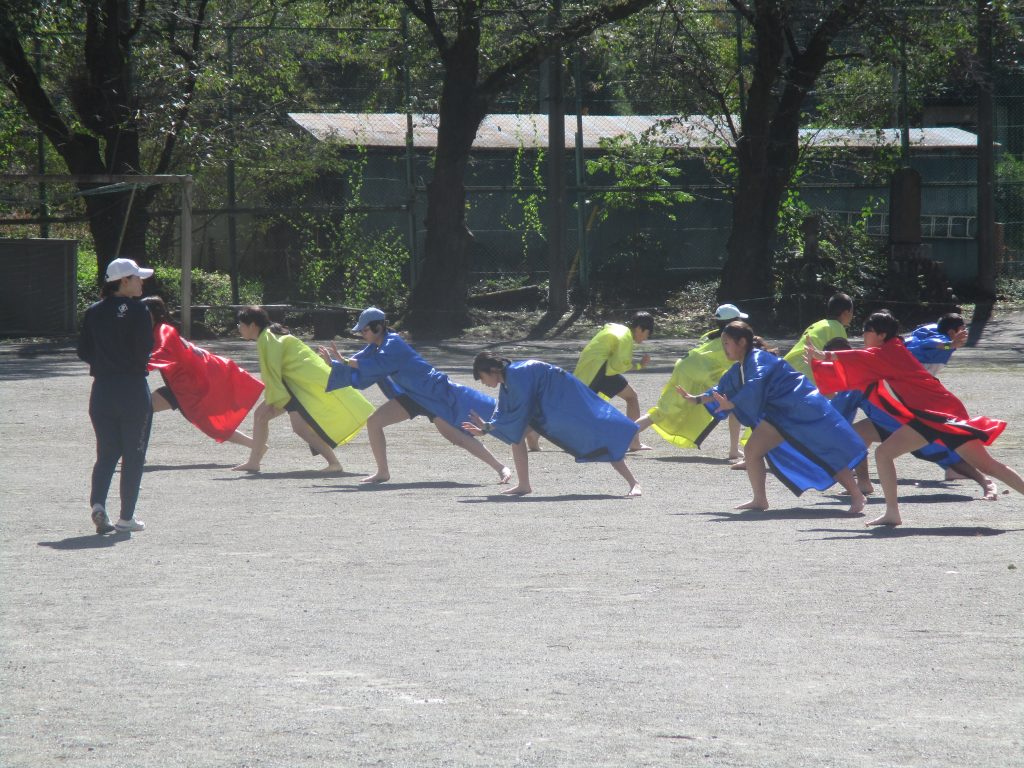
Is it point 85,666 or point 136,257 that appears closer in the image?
point 85,666

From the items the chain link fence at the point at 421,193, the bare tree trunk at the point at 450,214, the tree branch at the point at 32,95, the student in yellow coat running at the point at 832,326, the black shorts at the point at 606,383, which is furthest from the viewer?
the chain link fence at the point at 421,193

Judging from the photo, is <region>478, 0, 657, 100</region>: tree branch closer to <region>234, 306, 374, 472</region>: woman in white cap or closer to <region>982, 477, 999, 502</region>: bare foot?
<region>234, 306, 374, 472</region>: woman in white cap

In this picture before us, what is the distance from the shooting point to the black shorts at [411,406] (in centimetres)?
1104

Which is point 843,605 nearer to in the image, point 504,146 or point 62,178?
point 62,178

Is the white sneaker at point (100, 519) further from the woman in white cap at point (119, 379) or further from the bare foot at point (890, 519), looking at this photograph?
the bare foot at point (890, 519)

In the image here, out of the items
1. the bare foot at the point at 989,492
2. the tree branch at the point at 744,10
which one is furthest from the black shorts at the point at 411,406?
the tree branch at the point at 744,10

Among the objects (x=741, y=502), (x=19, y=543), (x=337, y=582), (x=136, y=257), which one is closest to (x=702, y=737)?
(x=337, y=582)

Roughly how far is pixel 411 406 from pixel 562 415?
56.9 inches

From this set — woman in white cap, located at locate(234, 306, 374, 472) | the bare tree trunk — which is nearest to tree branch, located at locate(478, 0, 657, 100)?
the bare tree trunk

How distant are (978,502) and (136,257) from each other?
1688 centimetres

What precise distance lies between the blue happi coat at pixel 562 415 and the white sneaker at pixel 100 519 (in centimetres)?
292

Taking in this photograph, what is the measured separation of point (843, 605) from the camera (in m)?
6.27

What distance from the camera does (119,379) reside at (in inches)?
322

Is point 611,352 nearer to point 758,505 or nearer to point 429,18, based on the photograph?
point 758,505
